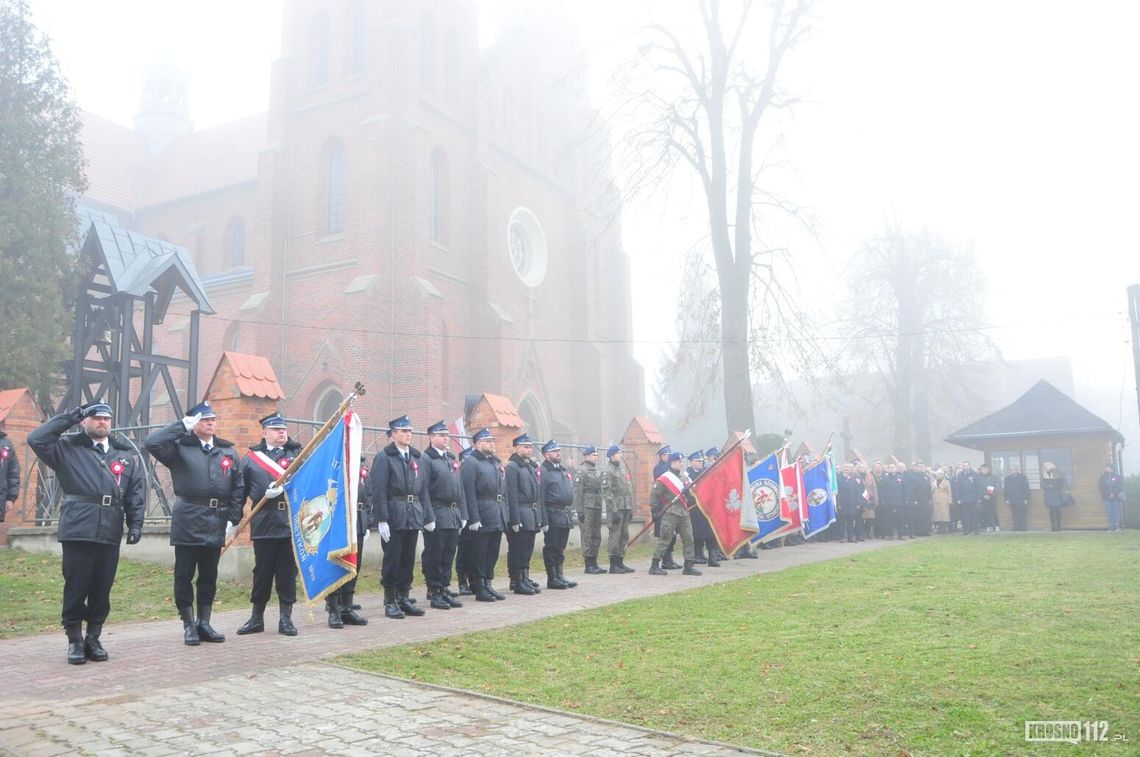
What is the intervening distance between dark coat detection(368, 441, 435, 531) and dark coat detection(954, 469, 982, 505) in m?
17.2

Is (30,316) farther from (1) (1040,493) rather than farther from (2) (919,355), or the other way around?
(2) (919,355)

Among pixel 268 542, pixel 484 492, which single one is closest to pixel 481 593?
pixel 484 492

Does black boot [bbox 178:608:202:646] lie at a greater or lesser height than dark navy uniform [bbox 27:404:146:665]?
lesser

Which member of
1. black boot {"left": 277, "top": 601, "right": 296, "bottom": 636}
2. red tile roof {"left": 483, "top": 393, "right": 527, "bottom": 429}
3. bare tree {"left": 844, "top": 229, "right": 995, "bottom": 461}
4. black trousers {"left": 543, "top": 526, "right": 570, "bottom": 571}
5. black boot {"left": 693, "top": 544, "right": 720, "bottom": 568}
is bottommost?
black boot {"left": 693, "top": 544, "right": 720, "bottom": 568}

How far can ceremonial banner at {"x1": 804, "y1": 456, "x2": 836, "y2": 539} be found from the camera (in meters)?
17.4

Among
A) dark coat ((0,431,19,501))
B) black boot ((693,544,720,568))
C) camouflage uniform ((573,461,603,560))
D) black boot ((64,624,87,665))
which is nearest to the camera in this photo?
black boot ((64,624,87,665))

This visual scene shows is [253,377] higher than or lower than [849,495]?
higher

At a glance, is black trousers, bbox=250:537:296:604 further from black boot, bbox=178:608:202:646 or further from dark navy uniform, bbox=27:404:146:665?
dark navy uniform, bbox=27:404:146:665

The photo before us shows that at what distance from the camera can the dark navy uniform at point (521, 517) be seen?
1063 cm

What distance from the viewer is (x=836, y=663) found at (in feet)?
19.5

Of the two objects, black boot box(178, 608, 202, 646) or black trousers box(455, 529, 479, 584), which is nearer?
black boot box(178, 608, 202, 646)

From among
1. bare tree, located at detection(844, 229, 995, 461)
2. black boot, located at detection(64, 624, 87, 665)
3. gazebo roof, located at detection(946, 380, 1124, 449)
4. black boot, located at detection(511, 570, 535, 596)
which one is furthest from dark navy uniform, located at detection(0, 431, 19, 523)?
bare tree, located at detection(844, 229, 995, 461)

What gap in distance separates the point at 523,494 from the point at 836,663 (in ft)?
17.9

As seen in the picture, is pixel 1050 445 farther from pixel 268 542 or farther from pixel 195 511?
pixel 195 511
